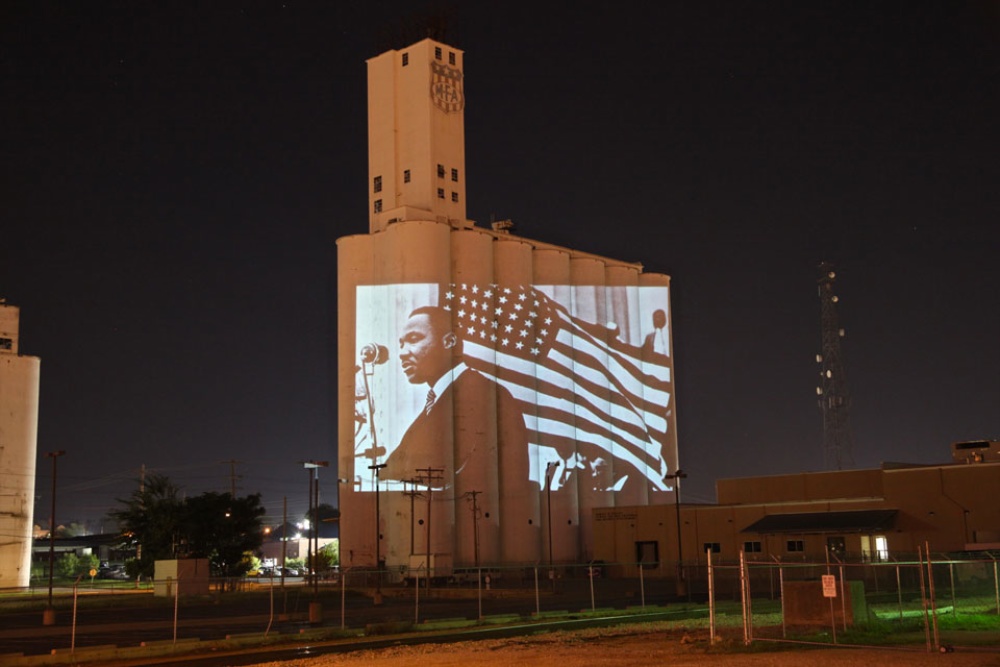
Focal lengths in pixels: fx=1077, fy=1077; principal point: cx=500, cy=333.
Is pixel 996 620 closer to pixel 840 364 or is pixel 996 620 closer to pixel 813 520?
pixel 813 520

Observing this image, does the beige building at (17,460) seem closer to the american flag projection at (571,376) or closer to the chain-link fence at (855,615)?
the american flag projection at (571,376)

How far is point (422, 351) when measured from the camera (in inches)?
3344

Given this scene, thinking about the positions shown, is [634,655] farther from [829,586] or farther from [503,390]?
[503,390]

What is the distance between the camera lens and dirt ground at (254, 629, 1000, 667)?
890 inches

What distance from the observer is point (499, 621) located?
37500mm

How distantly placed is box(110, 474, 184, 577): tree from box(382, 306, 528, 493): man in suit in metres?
17.6

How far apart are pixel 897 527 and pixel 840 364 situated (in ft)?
124

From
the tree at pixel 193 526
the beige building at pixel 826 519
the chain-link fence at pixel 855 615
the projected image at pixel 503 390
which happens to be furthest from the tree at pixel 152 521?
the chain-link fence at pixel 855 615

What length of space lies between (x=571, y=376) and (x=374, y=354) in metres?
18.8

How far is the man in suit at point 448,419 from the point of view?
274ft

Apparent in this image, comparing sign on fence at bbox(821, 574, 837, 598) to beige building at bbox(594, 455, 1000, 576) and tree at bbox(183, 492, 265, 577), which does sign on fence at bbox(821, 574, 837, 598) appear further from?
tree at bbox(183, 492, 265, 577)

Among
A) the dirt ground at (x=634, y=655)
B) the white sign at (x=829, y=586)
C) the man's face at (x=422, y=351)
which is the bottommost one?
the dirt ground at (x=634, y=655)

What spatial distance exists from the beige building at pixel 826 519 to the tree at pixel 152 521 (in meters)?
33.9

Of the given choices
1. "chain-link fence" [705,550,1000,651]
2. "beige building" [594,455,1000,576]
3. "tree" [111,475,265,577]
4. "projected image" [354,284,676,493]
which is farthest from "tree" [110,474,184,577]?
"chain-link fence" [705,550,1000,651]
